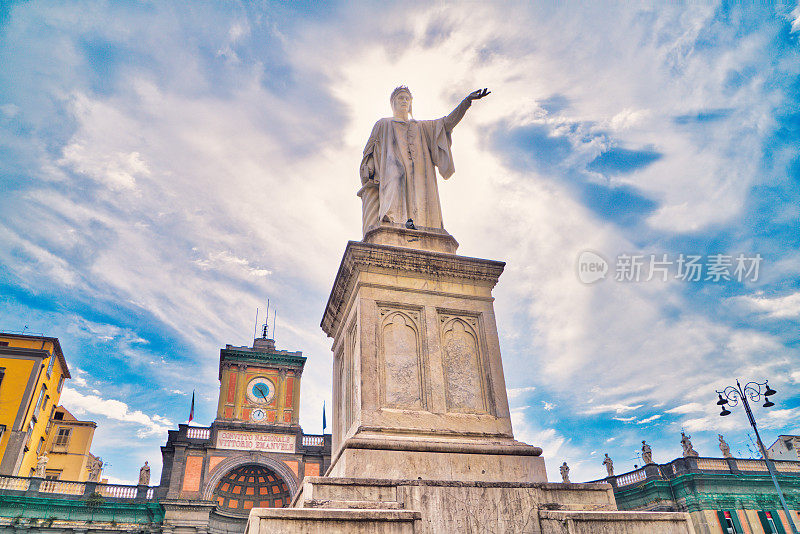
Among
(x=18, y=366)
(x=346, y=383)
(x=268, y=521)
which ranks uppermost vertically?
(x=18, y=366)

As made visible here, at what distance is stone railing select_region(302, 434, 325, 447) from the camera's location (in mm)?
36906

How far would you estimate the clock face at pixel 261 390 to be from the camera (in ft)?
125

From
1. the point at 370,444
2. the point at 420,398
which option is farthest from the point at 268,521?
the point at 420,398

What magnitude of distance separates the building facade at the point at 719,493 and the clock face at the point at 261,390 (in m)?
23.6

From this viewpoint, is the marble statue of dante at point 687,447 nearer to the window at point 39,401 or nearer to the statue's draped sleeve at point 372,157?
the statue's draped sleeve at point 372,157

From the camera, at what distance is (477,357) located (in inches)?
253

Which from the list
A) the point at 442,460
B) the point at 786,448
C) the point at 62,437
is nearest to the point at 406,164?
the point at 442,460

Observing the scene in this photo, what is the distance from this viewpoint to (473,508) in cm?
470

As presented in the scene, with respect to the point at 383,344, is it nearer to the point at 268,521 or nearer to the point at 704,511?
the point at 268,521

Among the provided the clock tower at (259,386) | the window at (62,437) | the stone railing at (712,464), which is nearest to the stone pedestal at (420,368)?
the stone railing at (712,464)

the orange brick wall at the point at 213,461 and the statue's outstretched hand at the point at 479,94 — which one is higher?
the orange brick wall at the point at 213,461

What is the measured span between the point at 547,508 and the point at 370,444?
1.74 m

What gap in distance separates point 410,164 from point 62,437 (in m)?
47.6

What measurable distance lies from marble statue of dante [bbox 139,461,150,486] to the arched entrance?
4.32 metres
